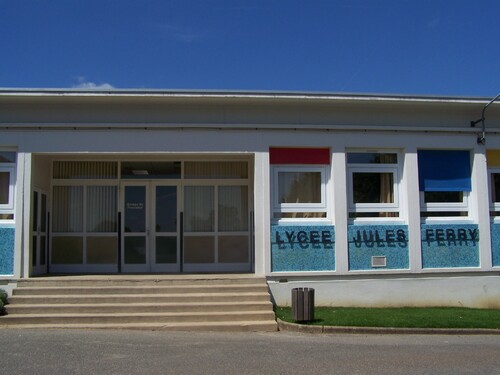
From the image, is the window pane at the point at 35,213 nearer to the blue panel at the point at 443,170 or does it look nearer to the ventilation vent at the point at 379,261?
the ventilation vent at the point at 379,261

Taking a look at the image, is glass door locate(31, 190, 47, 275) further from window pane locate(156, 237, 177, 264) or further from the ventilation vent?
the ventilation vent

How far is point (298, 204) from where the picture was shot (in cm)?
1316

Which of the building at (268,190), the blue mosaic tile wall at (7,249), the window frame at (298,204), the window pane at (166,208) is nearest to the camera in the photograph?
the blue mosaic tile wall at (7,249)

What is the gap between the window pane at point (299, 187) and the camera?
13203 millimetres

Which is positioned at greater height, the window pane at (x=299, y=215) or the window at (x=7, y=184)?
the window at (x=7, y=184)

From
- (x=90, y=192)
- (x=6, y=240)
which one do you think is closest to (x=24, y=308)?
(x=6, y=240)

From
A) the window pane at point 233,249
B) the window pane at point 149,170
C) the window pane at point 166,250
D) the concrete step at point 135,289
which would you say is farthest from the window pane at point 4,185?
the window pane at point 233,249

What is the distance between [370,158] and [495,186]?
3317 millimetres

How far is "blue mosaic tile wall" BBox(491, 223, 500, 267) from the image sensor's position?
13.4 m

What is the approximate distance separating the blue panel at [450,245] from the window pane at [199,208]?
5304 mm

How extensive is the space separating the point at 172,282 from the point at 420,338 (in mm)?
5195

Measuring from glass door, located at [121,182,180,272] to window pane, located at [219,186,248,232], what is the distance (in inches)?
46.1

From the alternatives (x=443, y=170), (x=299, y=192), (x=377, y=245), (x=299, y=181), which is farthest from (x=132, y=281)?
(x=443, y=170)

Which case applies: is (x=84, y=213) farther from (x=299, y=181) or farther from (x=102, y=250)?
(x=299, y=181)
